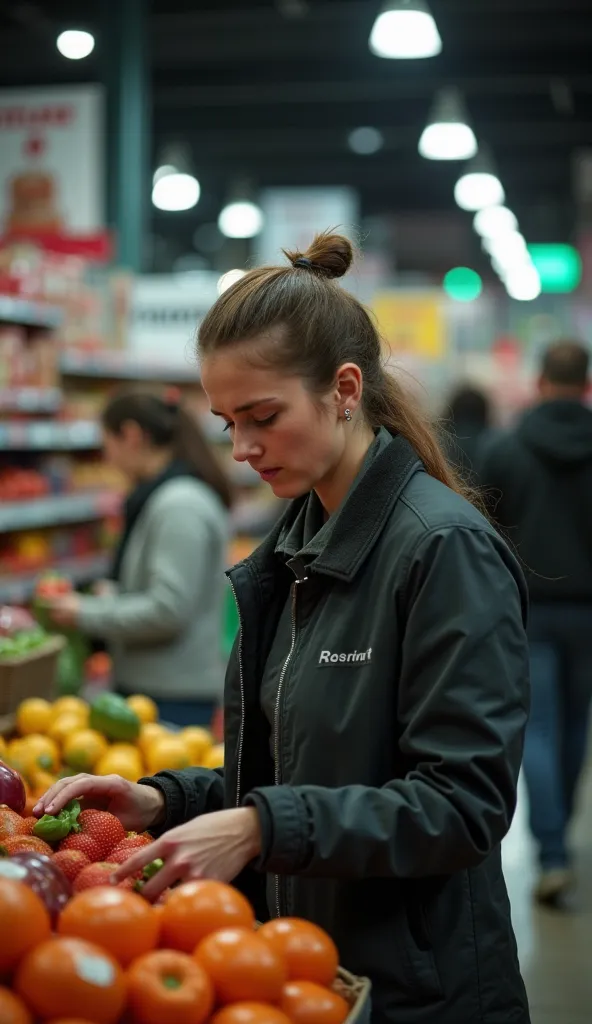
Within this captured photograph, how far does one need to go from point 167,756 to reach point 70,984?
6.63ft

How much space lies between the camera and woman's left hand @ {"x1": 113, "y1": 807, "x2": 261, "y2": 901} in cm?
152

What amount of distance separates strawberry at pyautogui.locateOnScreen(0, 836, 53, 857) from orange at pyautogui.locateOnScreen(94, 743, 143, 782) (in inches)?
48.4

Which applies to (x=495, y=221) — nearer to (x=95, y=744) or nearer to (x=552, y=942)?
(x=552, y=942)

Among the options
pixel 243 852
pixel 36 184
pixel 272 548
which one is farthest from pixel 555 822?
pixel 36 184

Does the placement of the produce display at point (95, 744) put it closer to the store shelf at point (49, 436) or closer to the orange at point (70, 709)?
the orange at point (70, 709)

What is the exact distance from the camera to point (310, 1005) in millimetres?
1402

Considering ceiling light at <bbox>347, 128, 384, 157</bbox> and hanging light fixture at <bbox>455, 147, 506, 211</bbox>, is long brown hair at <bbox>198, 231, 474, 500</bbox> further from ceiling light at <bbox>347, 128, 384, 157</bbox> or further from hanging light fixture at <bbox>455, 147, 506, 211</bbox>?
A: ceiling light at <bbox>347, 128, 384, 157</bbox>

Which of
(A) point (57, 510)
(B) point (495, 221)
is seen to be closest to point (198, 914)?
(A) point (57, 510)

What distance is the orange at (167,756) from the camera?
3.28m

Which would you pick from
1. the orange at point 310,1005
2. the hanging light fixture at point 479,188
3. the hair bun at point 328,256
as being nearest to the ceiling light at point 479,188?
the hanging light fixture at point 479,188

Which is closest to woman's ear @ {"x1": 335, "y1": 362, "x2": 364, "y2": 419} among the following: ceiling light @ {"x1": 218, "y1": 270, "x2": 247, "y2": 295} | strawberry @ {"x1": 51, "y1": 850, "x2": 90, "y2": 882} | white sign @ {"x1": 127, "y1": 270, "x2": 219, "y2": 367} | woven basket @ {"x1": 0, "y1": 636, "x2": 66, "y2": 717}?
ceiling light @ {"x1": 218, "y1": 270, "x2": 247, "y2": 295}

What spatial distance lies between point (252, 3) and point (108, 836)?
37.8 feet

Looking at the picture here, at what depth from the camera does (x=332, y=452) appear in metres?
1.83

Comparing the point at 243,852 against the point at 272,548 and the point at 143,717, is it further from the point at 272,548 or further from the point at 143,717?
the point at 143,717
